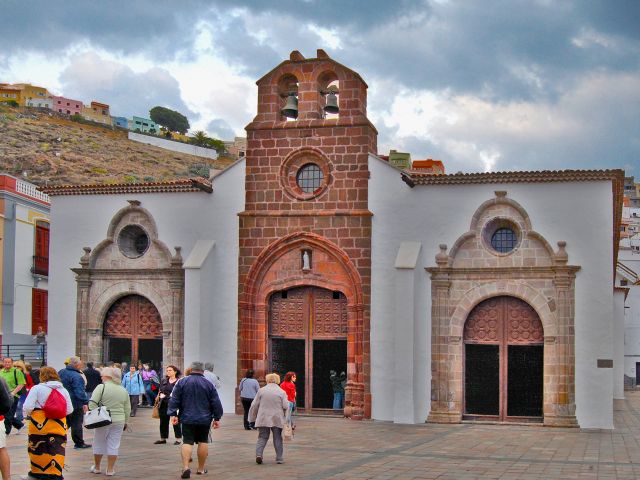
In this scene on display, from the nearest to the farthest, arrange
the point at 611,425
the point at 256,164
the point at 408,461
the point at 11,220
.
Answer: the point at 408,461 → the point at 611,425 → the point at 256,164 → the point at 11,220

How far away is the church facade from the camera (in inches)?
858

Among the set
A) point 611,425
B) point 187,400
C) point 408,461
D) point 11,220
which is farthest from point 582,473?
point 11,220

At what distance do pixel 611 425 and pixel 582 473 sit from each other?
797 cm

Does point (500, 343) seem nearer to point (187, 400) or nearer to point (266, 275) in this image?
point (266, 275)

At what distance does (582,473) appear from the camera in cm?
1376

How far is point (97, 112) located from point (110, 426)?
12536 cm

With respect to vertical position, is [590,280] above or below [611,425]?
above

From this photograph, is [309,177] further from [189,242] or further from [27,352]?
[27,352]

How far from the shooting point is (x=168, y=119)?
149 metres

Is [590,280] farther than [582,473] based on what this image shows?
Yes

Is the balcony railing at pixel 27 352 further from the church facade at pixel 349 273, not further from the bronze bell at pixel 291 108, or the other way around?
the bronze bell at pixel 291 108

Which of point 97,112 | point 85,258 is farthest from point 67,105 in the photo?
point 85,258

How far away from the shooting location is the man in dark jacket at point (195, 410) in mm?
12867

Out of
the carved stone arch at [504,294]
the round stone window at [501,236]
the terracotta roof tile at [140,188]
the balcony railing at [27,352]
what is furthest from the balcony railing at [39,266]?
the round stone window at [501,236]
